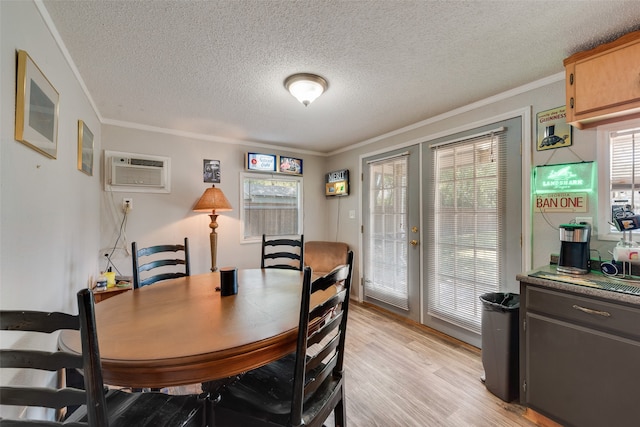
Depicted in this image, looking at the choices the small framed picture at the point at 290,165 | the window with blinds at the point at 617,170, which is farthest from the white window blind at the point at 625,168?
the small framed picture at the point at 290,165

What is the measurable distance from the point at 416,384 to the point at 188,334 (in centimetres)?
175

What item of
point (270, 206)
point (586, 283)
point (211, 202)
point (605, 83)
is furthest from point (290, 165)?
point (586, 283)

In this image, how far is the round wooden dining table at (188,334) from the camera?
0.88m

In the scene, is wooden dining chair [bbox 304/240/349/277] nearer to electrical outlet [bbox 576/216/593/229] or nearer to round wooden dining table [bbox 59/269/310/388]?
round wooden dining table [bbox 59/269/310/388]

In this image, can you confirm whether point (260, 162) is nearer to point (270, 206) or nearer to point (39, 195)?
point (270, 206)

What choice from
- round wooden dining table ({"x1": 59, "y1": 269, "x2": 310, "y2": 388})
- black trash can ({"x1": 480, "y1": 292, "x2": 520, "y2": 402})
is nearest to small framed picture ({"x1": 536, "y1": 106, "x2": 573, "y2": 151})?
black trash can ({"x1": 480, "y1": 292, "x2": 520, "y2": 402})

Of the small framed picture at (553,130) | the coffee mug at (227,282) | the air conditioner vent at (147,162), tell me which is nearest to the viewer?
the coffee mug at (227,282)

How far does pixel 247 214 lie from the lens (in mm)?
3672

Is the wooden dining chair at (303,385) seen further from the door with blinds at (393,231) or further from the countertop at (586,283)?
the door with blinds at (393,231)

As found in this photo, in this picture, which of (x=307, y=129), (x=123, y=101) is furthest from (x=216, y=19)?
(x=307, y=129)

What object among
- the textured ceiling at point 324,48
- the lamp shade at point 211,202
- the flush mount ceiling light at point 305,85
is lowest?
the lamp shade at point 211,202

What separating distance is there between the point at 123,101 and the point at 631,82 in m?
3.67

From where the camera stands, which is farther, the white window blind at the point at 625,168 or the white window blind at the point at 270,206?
the white window blind at the point at 270,206

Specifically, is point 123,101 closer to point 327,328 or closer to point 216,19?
point 216,19
